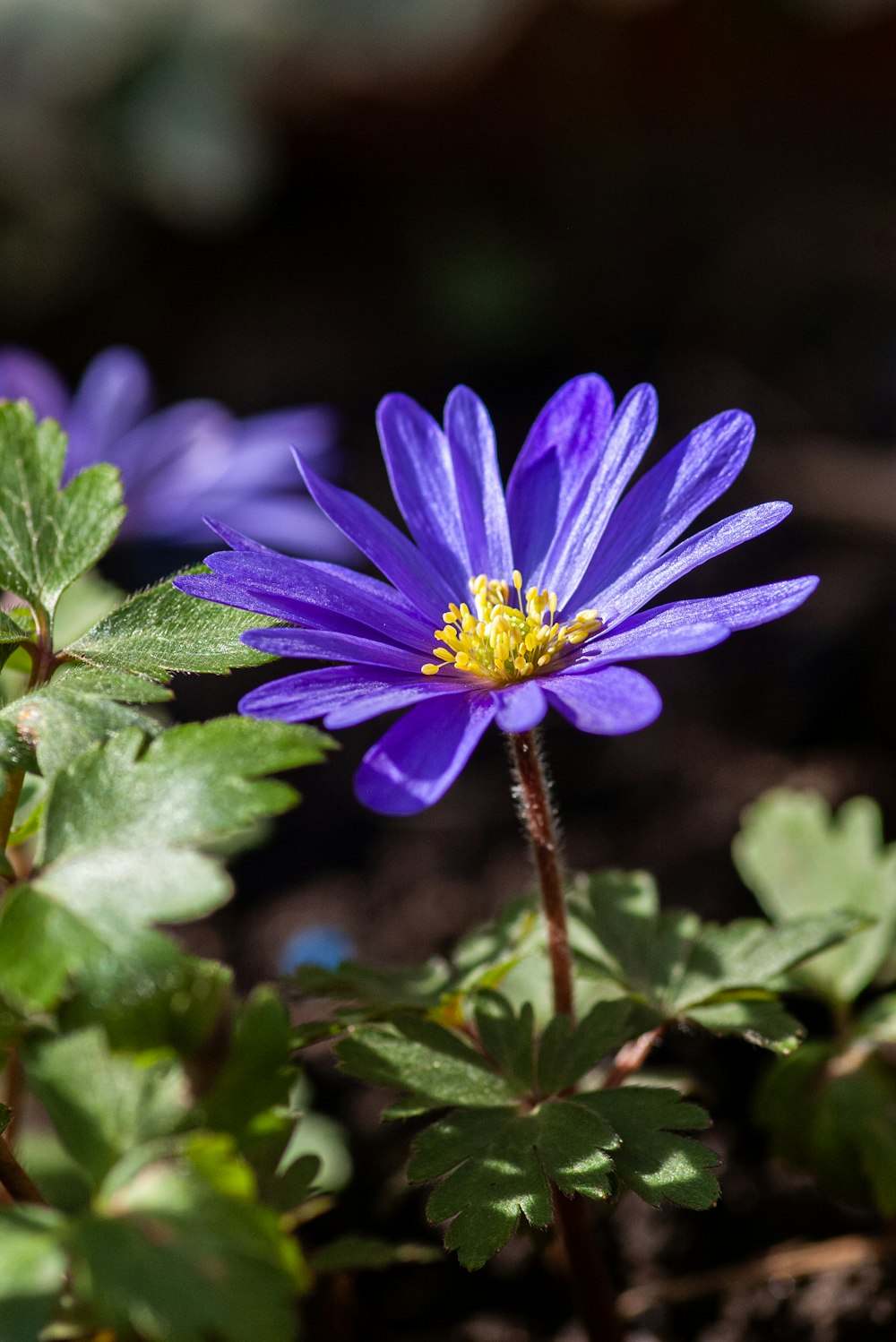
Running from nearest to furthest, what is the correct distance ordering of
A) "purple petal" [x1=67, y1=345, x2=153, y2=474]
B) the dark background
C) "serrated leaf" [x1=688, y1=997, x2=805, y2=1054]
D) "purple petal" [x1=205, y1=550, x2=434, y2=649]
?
"purple petal" [x1=205, y1=550, x2=434, y2=649] < "serrated leaf" [x1=688, y1=997, x2=805, y2=1054] < "purple petal" [x1=67, y1=345, x2=153, y2=474] < the dark background

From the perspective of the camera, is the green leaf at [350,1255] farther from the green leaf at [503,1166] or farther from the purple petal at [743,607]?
the purple petal at [743,607]

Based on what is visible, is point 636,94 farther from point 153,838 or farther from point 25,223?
point 153,838

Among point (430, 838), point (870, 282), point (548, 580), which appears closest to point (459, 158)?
point (870, 282)

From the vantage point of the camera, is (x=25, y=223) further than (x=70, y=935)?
Yes

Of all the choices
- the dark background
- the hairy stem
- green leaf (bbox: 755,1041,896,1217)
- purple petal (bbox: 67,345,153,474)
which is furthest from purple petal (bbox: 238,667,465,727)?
the dark background

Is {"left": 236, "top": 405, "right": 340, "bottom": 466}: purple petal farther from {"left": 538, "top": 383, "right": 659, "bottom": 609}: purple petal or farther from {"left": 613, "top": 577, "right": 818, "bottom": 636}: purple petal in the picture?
{"left": 613, "top": 577, "right": 818, "bottom": 636}: purple petal

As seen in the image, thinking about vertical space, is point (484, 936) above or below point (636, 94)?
below

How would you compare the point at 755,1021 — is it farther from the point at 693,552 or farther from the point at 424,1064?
the point at 693,552
